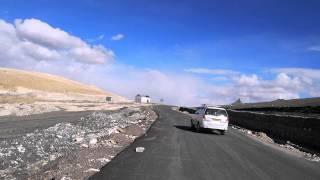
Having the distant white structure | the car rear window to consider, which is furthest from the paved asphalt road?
the distant white structure

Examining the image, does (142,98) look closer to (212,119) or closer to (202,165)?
(212,119)

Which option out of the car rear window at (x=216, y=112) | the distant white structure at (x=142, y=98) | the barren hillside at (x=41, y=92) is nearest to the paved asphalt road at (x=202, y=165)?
the car rear window at (x=216, y=112)

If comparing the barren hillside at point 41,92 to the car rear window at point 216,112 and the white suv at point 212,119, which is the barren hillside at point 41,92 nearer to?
the white suv at point 212,119

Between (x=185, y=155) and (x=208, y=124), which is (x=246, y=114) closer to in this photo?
(x=208, y=124)

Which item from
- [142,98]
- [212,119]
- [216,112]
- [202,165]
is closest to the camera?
[202,165]

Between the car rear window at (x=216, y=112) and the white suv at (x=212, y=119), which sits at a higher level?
the car rear window at (x=216, y=112)

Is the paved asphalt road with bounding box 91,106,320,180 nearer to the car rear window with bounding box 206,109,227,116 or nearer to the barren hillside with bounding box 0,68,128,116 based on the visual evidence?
the car rear window with bounding box 206,109,227,116

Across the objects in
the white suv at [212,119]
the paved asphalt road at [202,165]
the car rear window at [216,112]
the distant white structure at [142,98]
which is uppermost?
the distant white structure at [142,98]

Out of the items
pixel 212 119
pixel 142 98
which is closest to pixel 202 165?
pixel 212 119

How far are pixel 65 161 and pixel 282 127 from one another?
17.8 metres

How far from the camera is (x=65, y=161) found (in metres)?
14.6

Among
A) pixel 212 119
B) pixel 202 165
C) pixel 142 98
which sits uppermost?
pixel 142 98

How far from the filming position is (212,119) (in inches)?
1174

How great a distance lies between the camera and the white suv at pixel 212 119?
1167 inches
